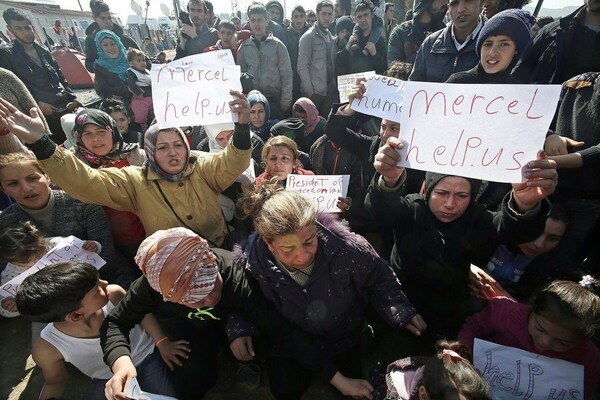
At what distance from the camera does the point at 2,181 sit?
2299 millimetres

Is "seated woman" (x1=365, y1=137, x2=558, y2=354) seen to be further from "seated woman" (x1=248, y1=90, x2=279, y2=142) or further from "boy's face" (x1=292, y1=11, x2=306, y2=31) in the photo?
"boy's face" (x1=292, y1=11, x2=306, y2=31)

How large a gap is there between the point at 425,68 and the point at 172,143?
103 inches

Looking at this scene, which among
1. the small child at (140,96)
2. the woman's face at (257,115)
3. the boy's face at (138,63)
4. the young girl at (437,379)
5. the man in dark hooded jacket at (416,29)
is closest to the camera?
the young girl at (437,379)

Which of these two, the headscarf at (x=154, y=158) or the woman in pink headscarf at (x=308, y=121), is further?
the woman in pink headscarf at (x=308, y=121)

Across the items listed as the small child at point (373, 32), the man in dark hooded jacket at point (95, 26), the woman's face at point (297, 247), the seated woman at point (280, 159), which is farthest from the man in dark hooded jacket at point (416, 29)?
the man in dark hooded jacket at point (95, 26)

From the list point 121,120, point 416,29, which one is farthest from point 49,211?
point 416,29

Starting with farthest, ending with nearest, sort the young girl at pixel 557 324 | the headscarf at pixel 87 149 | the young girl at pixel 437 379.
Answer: the headscarf at pixel 87 149 < the young girl at pixel 557 324 < the young girl at pixel 437 379

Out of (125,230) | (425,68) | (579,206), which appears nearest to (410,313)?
(579,206)

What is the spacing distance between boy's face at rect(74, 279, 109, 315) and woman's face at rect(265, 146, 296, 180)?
1642 mm

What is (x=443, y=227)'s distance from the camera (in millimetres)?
2041

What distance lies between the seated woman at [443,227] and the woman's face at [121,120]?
3.69 meters

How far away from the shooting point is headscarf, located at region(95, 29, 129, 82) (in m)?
5.44

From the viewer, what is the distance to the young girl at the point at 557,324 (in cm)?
154

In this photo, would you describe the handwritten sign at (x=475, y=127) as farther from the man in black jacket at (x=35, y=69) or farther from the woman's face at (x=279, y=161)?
the man in black jacket at (x=35, y=69)
